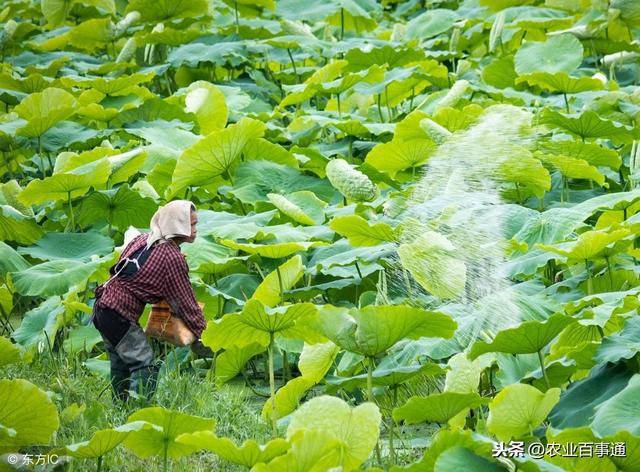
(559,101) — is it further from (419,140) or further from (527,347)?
(527,347)

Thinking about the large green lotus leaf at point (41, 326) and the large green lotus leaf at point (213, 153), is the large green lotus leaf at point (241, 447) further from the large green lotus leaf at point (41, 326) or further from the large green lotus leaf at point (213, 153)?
the large green lotus leaf at point (213, 153)

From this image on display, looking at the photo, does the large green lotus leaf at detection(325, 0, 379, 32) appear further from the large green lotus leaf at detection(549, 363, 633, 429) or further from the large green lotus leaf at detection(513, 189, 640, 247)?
the large green lotus leaf at detection(549, 363, 633, 429)

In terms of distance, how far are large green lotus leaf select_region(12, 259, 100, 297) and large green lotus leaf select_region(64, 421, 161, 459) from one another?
1189mm

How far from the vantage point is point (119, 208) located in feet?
14.6

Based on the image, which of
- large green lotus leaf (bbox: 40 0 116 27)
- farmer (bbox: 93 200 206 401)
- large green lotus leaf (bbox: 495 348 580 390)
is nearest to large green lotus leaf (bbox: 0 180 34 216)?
farmer (bbox: 93 200 206 401)

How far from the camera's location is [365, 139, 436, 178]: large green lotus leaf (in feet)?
14.5

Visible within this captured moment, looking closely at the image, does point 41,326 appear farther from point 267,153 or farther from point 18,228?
point 267,153

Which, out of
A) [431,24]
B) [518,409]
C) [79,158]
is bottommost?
[431,24]

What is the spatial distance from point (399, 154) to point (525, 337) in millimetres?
1821

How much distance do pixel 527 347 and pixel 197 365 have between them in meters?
1.43

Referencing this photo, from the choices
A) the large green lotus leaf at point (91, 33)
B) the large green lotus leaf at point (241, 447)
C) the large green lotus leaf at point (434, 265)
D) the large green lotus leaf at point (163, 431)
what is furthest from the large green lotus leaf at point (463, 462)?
the large green lotus leaf at point (91, 33)

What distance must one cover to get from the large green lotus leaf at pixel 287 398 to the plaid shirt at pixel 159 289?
16.4 inches

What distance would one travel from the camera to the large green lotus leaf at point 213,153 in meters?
4.21

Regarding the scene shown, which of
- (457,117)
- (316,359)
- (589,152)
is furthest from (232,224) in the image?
(589,152)
